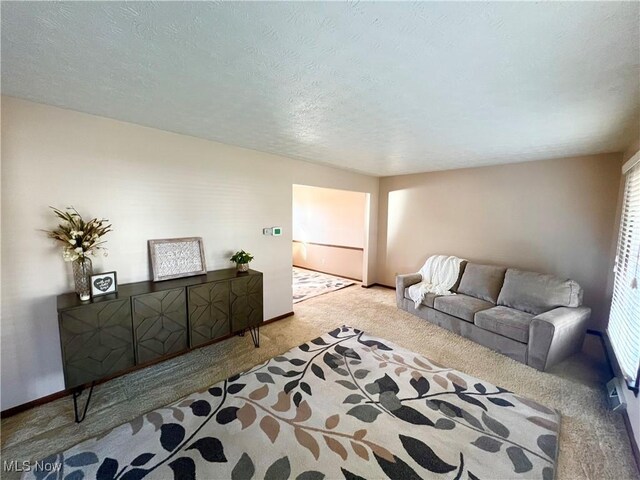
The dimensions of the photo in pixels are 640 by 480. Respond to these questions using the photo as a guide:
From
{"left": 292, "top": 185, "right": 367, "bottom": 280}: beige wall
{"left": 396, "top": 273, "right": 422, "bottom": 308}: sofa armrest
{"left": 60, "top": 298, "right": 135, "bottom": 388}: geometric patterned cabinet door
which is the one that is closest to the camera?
{"left": 60, "top": 298, "right": 135, "bottom": 388}: geometric patterned cabinet door

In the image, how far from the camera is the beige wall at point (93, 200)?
193cm

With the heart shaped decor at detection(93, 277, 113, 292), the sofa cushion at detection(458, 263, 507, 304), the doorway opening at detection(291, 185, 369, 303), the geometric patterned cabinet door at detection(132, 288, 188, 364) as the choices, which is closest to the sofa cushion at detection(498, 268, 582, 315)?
the sofa cushion at detection(458, 263, 507, 304)

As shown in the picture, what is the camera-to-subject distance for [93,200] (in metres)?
2.24

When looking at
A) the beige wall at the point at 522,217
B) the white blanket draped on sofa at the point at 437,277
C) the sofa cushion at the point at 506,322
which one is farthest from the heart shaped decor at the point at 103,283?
the beige wall at the point at 522,217

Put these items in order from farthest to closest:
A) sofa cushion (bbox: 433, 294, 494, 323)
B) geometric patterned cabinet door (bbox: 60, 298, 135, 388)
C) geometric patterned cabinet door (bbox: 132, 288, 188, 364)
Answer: sofa cushion (bbox: 433, 294, 494, 323) < geometric patterned cabinet door (bbox: 132, 288, 188, 364) < geometric patterned cabinet door (bbox: 60, 298, 135, 388)

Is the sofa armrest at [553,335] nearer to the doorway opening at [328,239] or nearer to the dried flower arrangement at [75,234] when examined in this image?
the doorway opening at [328,239]

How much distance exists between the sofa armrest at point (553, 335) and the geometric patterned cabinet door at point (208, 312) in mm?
3203

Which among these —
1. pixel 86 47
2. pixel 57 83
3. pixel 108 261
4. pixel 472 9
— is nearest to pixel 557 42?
pixel 472 9

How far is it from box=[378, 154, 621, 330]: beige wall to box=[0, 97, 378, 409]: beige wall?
2988mm

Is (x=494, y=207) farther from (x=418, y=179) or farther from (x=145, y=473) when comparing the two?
(x=145, y=473)

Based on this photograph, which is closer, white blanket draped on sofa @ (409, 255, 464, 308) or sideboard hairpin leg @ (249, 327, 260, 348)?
sideboard hairpin leg @ (249, 327, 260, 348)

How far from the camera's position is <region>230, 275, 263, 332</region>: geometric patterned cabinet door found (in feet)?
9.27

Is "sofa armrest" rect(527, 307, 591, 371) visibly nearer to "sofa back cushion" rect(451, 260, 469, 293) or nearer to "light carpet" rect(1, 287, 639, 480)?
"light carpet" rect(1, 287, 639, 480)

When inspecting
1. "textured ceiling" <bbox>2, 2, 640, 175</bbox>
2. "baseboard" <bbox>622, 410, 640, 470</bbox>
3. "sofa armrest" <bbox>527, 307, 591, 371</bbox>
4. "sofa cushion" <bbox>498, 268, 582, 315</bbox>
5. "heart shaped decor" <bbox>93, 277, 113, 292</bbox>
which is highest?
"textured ceiling" <bbox>2, 2, 640, 175</bbox>
